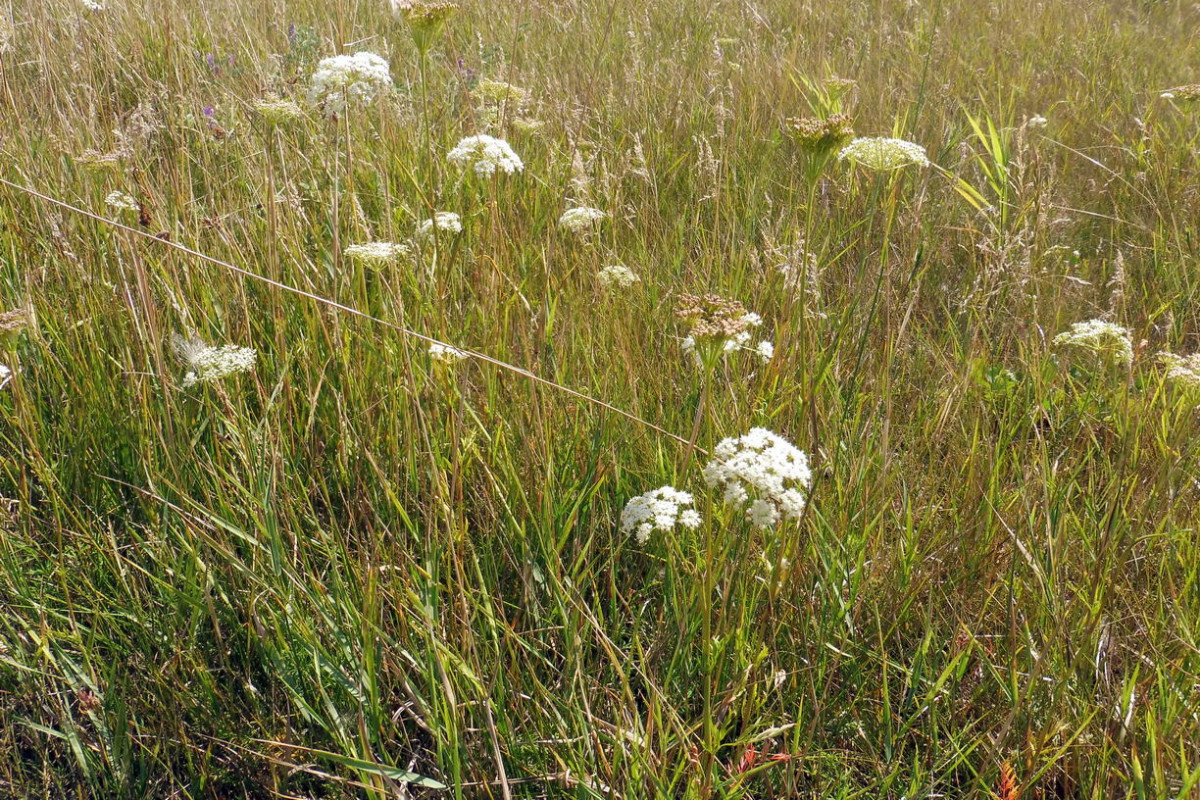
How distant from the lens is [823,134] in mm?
1398

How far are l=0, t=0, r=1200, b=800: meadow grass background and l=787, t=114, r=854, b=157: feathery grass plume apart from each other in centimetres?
18

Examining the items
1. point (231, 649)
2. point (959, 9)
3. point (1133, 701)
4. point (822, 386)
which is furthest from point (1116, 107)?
point (231, 649)

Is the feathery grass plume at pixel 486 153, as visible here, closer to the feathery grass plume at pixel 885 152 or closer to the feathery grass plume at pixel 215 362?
the feathery grass plume at pixel 215 362

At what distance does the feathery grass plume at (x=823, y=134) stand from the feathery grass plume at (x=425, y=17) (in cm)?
62

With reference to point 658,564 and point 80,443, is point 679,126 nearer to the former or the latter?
point 658,564

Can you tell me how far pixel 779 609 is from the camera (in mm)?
1530

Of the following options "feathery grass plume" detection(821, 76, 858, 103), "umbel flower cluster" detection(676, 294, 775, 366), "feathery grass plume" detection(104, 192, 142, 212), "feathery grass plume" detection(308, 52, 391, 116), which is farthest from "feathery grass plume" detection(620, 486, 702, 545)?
"feathery grass plume" detection(104, 192, 142, 212)

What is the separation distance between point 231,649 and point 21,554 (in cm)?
53

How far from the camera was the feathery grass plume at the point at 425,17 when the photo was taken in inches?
53.0

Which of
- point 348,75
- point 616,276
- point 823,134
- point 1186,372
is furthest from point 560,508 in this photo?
point 1186,372

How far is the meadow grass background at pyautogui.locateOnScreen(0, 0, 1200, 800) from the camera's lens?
1.29 m

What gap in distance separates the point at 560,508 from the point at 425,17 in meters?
0.90

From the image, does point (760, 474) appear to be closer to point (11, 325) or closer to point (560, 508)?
point (560, 508)

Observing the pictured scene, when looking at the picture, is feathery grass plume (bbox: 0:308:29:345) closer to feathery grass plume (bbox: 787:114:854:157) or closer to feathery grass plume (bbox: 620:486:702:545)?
feathery grass plume (bbox: 620:486:702:545)
